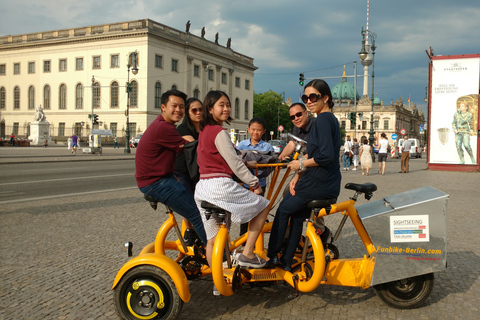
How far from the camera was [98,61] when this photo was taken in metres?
63.6

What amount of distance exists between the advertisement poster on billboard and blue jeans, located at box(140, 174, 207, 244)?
20.9 metres

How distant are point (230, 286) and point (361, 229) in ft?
4.00

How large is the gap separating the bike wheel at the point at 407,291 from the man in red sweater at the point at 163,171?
1.66m

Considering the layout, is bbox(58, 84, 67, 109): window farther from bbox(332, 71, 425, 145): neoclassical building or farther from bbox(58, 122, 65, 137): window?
bbox(332, 71, 425, 145): neoclassical building

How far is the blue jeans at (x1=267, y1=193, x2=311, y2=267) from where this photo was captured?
3.84 metres

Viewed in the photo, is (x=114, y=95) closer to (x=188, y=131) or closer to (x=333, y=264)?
(x=188, y=131)

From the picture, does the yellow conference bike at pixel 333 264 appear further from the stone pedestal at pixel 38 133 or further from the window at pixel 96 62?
the window at pixel 96 62

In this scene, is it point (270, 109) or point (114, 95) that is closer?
point (114, 95)

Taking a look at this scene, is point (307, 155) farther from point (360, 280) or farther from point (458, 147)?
point (458, 147)

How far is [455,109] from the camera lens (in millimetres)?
21859

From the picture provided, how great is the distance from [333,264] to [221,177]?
1.25 m

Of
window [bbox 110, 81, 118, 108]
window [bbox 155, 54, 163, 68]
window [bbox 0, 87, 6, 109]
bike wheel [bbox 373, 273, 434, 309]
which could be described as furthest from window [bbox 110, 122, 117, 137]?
bike wheel [bbox 373, 273, 434, 309]

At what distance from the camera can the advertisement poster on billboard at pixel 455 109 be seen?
21.4m

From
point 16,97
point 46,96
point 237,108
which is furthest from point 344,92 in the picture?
point 16,97
